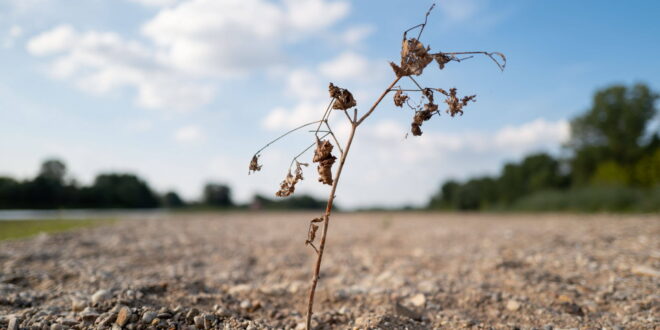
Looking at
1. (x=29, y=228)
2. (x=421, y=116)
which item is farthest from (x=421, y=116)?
(x=29, y=228)

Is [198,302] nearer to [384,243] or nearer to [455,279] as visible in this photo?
[455,279]

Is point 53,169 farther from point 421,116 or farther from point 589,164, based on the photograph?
point 589,164

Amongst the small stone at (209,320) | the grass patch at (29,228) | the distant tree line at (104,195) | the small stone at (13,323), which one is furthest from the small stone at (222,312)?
the distant tree line at (104,195)

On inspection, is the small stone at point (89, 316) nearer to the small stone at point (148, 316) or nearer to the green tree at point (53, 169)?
the small stone at point (148, 316)

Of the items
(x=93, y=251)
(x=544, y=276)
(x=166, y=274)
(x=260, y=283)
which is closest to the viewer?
(x=544, y=276)

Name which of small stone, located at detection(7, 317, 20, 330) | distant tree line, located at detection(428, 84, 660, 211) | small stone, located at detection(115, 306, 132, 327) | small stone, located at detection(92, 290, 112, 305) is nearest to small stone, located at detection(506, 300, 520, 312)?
small stone, located at detection(115, 306, 132, 327)

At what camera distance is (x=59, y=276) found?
5945mm

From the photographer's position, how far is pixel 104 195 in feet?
120

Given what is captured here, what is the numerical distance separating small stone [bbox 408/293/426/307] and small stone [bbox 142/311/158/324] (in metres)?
2.66

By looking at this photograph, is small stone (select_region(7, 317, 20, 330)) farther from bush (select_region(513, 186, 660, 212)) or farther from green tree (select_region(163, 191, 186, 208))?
green tree (select_region(163, 191, 186, 208))

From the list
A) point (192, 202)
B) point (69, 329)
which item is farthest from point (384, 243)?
point (192, 202)

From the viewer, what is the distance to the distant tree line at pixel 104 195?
107 ft

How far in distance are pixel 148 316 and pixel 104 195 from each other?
38062mm

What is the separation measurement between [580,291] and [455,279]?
1.53 meters
